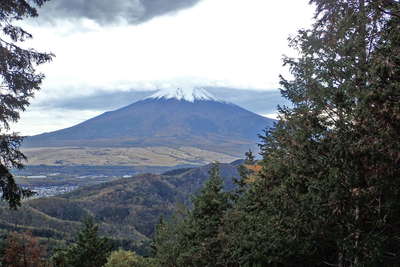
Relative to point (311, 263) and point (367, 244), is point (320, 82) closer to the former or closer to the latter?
point (367, 244)

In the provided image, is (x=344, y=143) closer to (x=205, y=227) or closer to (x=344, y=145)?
(x=344, y=145)

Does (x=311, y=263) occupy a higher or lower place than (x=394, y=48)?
lower

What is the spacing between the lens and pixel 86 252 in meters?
38.6

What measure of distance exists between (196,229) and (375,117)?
55.6ft

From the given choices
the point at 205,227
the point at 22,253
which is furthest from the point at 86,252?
the point at 205,227

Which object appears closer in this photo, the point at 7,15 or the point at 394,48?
the point at 394,48

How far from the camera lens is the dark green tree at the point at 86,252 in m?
37.6

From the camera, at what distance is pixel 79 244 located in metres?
39.2

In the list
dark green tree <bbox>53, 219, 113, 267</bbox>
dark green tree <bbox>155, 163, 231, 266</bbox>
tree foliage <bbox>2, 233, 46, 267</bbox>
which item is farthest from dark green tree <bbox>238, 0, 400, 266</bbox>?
dark green tree <bbox>53, 219, 113, 267</bbox>

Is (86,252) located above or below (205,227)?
below

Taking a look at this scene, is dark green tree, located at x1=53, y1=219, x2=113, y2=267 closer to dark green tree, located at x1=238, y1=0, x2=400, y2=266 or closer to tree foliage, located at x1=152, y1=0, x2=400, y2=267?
tree foliage, located at x1=152, y1=0, x2=400, y2=267

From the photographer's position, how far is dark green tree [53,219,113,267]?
37.6m

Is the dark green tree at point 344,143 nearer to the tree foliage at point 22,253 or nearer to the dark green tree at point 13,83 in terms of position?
the dark green tree at point 13,83

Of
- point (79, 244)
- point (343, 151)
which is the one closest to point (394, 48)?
point (343, 151)
